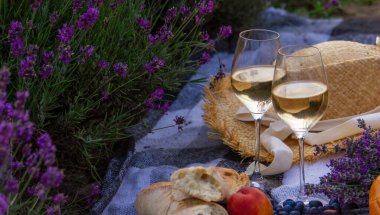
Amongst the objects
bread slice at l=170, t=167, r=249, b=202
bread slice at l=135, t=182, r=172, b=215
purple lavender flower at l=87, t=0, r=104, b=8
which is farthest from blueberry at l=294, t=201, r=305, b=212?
purple lavender flower at l=87, t=0, r=104, b=8

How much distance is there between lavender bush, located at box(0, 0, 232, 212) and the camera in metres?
1.83

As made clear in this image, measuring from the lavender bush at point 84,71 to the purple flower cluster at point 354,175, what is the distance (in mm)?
565

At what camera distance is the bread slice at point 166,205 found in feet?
5.44

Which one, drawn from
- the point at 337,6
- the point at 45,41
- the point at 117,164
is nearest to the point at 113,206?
the point at 117,164

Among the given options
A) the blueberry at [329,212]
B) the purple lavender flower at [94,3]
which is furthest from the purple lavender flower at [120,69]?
the blueberry at [329,212]

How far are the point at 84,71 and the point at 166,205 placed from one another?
51 centimetres

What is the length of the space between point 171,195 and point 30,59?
487 mm

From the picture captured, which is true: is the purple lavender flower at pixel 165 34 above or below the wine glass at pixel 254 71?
above

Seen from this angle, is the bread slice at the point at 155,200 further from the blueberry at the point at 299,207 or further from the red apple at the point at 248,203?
the blueberry at the point at 299,207

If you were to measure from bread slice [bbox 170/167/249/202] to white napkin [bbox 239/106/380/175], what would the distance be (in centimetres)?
45

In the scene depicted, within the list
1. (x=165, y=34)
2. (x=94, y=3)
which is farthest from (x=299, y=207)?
(x=94, y=3)

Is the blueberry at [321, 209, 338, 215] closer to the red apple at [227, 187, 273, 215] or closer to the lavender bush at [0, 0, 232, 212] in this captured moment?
the red apple at [227, 187, 273, 215]

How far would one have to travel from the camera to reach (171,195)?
5.71ft

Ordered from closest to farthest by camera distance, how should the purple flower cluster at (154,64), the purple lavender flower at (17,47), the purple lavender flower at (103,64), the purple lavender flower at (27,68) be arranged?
the purple lavender flower at (27,68) → the purple lavender flower at (17,47) → the purple lavender flower at (103,64) → the purple flower cluster at (154,64)
